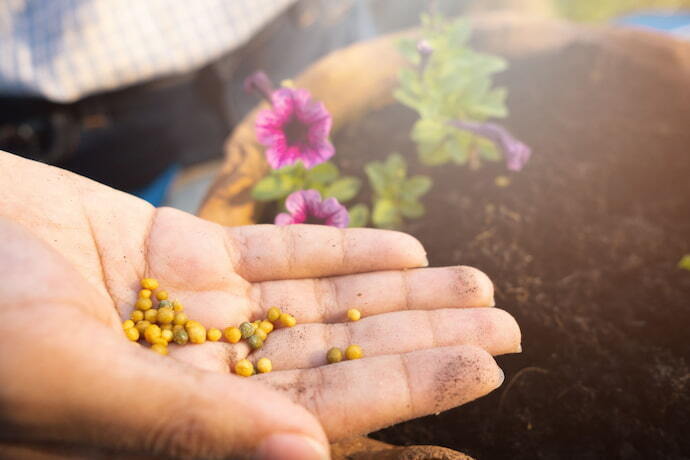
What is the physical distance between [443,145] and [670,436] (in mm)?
1317

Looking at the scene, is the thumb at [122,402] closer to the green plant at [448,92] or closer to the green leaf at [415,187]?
the green leaf at [415,187]

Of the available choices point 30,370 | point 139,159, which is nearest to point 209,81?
point 139,159

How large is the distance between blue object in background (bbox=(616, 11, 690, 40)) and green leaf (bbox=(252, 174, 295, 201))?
9.18ft

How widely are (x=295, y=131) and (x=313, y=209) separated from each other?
1.00ft

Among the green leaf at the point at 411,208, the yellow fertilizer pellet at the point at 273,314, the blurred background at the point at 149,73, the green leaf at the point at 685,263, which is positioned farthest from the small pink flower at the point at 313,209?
the blurred background at the point at 149,73

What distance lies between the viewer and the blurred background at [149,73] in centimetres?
291

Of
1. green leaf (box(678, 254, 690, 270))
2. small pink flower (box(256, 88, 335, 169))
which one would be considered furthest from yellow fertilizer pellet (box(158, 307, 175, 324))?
green leaf (box(678, 254, 690, 270))

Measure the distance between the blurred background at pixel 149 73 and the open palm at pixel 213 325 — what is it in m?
1.46

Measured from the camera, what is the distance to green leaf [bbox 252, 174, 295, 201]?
205cm

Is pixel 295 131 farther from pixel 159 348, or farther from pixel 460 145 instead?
pixel 159 348

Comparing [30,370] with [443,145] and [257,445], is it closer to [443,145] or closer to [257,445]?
[257,445]

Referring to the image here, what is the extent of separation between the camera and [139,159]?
353 centimetres

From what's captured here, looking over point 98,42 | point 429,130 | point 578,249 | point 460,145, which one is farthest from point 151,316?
point 98,42

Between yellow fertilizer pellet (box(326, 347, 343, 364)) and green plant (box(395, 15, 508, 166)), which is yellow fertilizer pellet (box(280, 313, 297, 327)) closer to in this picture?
yellow fertilizer pellet (box(326, 347, 343, 364))
